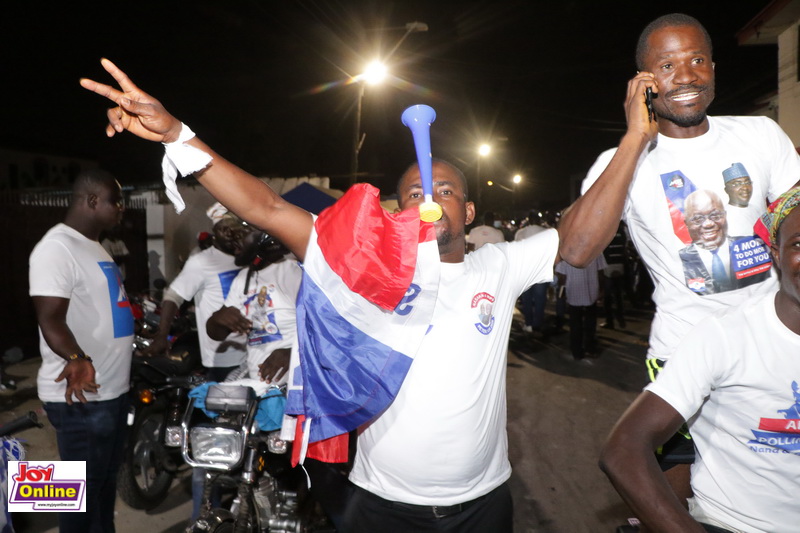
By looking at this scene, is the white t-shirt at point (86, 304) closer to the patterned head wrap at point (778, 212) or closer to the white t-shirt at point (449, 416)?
the white t-shirt at point (449, 416)

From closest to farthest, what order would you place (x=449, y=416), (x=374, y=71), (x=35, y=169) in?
1. (x=449, y=416)
2. (x=374, y=71)
3. (x=35, y=169)

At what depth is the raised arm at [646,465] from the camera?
5.37ft

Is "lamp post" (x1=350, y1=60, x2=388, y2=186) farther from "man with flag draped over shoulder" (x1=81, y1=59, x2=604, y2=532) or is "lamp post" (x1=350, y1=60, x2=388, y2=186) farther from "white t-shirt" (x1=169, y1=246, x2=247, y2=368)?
"man with flag draped over shoulder" (x1=81, y1=59, x2=604, y2=532)

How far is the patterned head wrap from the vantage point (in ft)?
6.36

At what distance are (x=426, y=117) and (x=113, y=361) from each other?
2.86 m

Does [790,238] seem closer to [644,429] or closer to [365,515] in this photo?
[644,429]

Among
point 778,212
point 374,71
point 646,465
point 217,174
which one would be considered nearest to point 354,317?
point 217,174

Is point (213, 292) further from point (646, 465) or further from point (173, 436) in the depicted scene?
point (646, 465)

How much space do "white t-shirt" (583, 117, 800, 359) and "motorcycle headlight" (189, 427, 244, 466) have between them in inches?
95.6

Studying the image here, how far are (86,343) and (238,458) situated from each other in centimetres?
128

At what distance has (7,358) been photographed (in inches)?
386

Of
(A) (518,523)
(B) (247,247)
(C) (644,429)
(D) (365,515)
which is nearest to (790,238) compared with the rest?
(C) (644,429)

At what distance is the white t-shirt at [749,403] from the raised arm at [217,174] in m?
1.42

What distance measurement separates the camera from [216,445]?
135 inches
